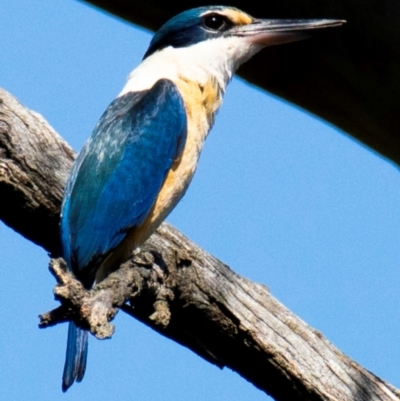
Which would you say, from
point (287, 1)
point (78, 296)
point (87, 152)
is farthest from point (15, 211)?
point (287, 1)

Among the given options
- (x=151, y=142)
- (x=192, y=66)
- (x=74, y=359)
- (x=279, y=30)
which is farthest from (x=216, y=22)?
(x=74, y=359)

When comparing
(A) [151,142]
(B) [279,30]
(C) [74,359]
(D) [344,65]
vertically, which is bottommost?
(C) [74,359]

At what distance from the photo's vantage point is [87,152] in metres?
4.15

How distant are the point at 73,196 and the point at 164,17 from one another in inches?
37.4

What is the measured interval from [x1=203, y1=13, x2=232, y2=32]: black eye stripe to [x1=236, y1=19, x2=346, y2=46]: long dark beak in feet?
0.25

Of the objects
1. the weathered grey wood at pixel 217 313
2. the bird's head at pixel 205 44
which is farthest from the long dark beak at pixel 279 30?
the weathered grey wood at pixel 217 313

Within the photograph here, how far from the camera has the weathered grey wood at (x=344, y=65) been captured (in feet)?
12.8

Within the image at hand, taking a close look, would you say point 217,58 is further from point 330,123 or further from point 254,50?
point 330,123

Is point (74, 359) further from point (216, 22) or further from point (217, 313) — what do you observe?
point (216, 22)

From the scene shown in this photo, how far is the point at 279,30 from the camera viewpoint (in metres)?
4.23

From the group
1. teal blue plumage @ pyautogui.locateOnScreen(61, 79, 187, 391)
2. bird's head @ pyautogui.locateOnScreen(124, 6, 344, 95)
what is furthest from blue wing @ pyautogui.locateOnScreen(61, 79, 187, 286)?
bird's head @ pyautogui.locateOnScreen(124, 6, 344, 95)

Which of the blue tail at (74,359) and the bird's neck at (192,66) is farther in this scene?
the bird's neck at (192,66)

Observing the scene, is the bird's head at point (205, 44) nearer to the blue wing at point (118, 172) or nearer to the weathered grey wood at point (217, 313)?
the blue wing at point (118, 172)

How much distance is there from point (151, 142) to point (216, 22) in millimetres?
852
